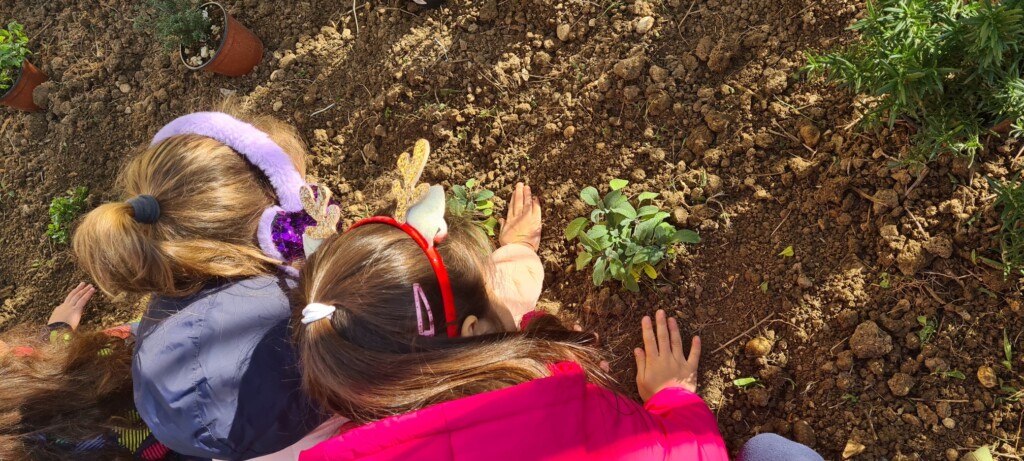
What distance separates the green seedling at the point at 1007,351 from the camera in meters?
1.77

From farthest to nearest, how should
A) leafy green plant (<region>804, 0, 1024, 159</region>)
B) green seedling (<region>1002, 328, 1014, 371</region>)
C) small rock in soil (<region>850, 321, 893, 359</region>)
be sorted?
small rock in soil (<region>850, 321, 893, 359</region>) < green seedling (<region>1002, 328, 1014, 371</region>) < leafy green plant (<region>804, 0, 1024, 159</region>)

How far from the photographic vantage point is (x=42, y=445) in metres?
2.04

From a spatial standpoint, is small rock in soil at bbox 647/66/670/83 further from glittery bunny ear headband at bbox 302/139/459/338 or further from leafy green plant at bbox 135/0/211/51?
leafy green plant at bbox 135/0/211/51

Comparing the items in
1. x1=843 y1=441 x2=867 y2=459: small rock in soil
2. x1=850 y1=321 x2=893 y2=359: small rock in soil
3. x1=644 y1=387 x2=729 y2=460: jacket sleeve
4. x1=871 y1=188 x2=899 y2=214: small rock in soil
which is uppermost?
x1=871 y1=188 x2=899 y2=214: small rock in soil

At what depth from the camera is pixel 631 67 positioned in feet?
7.63

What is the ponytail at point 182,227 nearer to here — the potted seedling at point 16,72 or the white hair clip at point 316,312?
the white hair clip at point 316,312

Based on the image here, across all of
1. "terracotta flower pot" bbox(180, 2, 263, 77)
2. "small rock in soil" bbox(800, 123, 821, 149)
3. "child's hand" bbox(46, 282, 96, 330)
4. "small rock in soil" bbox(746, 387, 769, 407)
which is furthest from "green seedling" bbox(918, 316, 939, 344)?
"child's hand" bbox(46, 282, 96, 330)

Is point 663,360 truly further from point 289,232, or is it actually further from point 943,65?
point 289,232

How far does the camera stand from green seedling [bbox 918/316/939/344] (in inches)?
73.4

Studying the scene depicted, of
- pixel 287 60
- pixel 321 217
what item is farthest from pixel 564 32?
pixel 287 60

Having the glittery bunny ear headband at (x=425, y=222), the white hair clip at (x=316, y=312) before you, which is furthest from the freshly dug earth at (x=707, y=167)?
the white hair clip at (x=316, y=312)

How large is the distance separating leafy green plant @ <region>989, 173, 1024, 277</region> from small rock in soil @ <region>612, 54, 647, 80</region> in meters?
1.16

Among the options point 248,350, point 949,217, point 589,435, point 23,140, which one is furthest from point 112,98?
point 949,217

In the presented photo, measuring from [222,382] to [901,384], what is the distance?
2.06 meters
